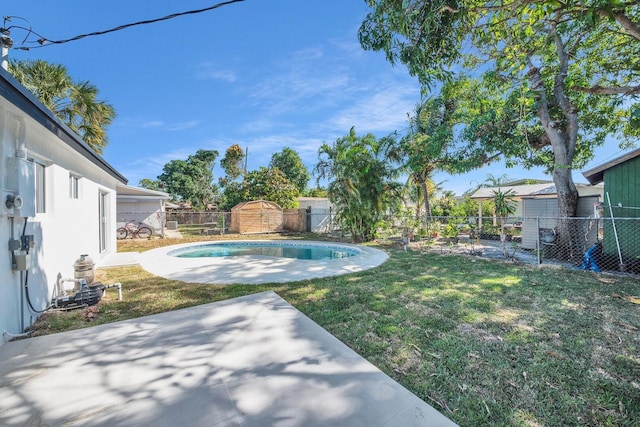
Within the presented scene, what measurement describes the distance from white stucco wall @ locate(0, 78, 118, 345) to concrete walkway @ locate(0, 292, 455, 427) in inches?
24.9

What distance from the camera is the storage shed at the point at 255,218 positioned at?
1767 cm

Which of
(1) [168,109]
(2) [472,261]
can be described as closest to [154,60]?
(1) [168,109]

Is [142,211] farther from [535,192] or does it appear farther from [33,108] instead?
[535,192]

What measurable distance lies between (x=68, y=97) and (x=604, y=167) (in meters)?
16.6

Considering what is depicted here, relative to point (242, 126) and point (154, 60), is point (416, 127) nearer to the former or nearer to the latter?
point (154, 60)

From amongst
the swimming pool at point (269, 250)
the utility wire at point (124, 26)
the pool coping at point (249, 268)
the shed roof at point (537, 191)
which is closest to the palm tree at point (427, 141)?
the shed roof at point (537, 191)

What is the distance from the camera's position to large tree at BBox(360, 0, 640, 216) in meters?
4.37

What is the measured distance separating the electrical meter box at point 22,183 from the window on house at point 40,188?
934 millimetres

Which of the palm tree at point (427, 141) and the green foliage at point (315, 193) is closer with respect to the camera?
the palm tree at point (427, 141)

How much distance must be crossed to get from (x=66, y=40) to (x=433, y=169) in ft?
48.4

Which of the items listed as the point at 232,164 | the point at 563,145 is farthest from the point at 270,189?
the point at 563,145

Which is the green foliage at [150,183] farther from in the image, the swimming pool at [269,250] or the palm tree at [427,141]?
the palm tree at [427,141]

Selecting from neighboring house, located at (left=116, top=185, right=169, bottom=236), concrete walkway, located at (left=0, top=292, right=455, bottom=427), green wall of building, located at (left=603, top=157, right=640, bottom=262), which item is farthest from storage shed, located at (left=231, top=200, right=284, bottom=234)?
green wall of building, located at (left=603, top=157, right=640, bottom=262)

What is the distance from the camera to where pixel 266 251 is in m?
11.9
